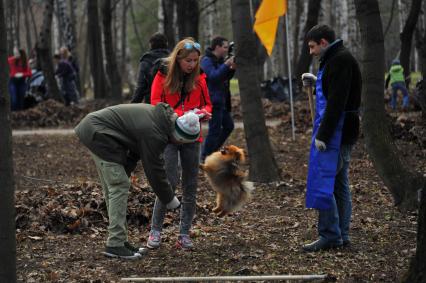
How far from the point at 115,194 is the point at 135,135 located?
0.62m

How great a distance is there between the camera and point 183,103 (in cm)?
683

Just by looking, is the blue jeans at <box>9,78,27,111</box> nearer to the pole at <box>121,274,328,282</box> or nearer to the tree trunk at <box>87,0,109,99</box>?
the tree trunk at <box>87,0,109,99</box>

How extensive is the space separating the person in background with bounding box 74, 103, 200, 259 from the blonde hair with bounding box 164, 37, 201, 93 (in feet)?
1.79

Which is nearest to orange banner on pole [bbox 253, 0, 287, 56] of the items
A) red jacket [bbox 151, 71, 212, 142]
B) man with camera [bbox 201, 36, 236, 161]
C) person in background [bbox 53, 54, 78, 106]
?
man with camera [bbox 201, 36, 236, 161]

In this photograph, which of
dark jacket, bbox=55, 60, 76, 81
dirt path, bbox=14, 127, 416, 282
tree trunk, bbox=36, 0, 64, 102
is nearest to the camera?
dirt path, bbox=14, 127, 416, 282

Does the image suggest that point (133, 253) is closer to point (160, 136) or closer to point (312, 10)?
point (160, 136)

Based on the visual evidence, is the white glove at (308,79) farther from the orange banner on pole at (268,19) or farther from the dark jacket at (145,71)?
the orange banner on pole at (268,19)

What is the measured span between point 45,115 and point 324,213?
14.8 m

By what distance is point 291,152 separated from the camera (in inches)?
543

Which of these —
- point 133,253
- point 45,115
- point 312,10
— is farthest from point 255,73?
point 45,115

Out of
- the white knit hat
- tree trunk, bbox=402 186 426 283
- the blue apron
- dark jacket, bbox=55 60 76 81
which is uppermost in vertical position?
dark jacket, bbox=55 60 76 81

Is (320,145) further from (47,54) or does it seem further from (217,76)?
(47,54)

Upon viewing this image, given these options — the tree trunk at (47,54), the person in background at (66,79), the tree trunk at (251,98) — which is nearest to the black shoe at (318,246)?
the tree trunk at (251,98)

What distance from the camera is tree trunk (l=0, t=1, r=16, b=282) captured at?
4.79 metres
